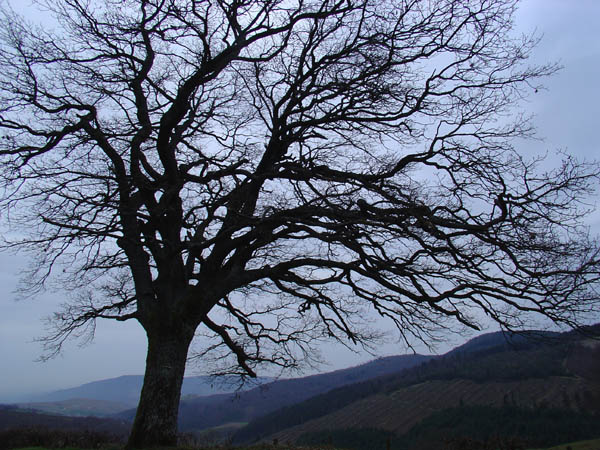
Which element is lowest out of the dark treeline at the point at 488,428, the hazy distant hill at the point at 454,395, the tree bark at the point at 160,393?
the dark treeline at the point at 488,428

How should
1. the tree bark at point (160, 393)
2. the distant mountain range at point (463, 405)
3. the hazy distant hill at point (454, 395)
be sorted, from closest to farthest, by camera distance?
the tree bark at point (160, 393), the distant mountain range at point (463, 405), the hazy distant hill at point (454, 395)

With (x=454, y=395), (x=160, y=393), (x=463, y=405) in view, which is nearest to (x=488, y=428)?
(x=463, y=405)

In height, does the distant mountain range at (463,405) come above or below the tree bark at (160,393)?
below

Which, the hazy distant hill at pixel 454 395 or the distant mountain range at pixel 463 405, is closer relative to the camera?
the distant mountain range at pixel 463 405

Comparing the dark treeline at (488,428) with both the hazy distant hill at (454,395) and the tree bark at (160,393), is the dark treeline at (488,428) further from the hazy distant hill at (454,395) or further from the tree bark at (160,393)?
the tree bark at (160,393)

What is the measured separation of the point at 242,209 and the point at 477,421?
104179 millimetres

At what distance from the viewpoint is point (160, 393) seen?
743 cm

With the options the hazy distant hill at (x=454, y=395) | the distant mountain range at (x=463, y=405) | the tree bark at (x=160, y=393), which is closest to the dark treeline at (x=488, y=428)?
the distant mountain range at (x=463, y=405)

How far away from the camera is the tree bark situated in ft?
23.5

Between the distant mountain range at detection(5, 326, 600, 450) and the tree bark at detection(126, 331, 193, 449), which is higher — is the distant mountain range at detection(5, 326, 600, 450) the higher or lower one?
the lower one

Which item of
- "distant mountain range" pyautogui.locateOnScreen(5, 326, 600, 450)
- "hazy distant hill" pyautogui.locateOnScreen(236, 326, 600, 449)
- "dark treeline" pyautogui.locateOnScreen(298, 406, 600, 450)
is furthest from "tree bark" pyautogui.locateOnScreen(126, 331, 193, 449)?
"hazy distant hill" pyautogui.locateOnScreen(236, 326, 600, 449)

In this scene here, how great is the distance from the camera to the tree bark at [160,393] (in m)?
7.16

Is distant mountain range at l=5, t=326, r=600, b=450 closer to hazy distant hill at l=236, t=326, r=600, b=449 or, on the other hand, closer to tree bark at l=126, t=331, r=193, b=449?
hazy distant hill at l=236, t=326, r=600, b=449

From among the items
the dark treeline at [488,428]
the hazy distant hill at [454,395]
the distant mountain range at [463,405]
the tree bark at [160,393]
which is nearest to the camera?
the tree bark at [160,393]
